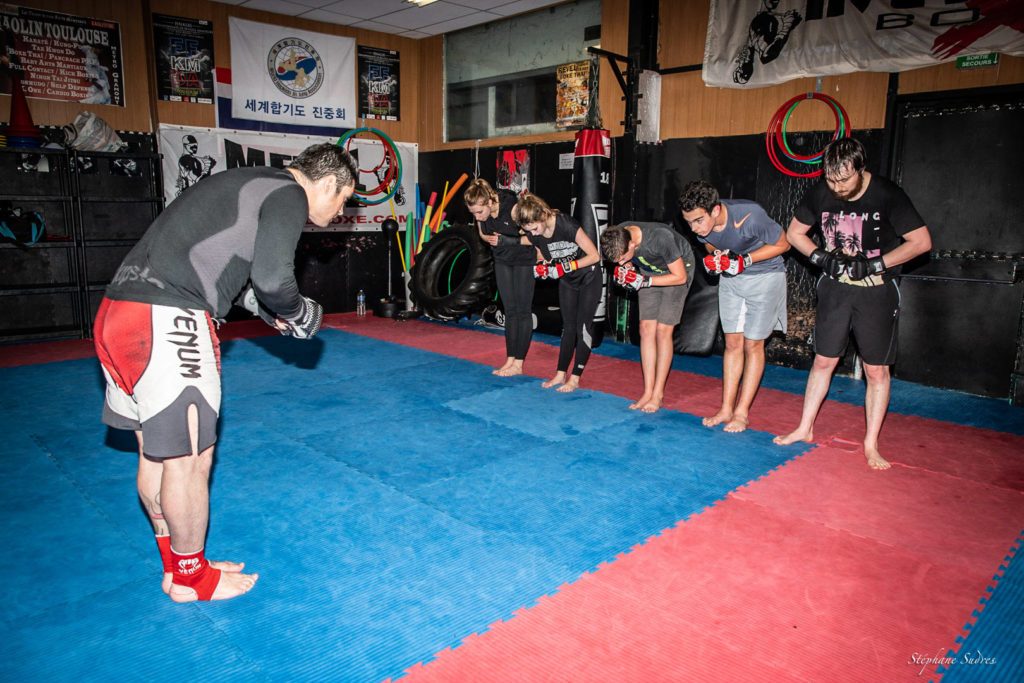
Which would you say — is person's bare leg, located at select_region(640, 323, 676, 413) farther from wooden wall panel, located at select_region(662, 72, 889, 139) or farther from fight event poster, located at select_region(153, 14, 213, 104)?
fight event poster, located at select_region(153, 14, 213, 104)

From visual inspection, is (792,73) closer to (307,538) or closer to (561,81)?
(561,81)

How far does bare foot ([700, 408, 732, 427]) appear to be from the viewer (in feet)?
14.1

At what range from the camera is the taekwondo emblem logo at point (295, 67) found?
27.2 ft

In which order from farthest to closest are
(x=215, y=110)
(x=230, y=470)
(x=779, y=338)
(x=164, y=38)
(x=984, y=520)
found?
(x=215, y=110) < (x=164, y=38) < (x=779, y=338) < (x=230, y=470) < (x=984, y=520)

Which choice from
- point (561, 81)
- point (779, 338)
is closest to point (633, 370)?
point (779, 338)

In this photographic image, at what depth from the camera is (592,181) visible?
6574mm

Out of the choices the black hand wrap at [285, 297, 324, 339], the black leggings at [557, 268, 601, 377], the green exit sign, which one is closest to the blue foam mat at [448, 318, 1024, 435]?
the black leggings at [557, 268, 601, 377]

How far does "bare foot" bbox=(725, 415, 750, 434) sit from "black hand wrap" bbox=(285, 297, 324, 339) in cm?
285

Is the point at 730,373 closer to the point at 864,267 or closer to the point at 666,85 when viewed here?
the point at 864,267

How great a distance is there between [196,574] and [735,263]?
321 cm

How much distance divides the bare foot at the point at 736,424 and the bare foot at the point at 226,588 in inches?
116

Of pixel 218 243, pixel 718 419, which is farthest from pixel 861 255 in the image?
pixel 218 243

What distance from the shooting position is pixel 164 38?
24.6 ft

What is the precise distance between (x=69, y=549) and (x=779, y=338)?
5668 mm
